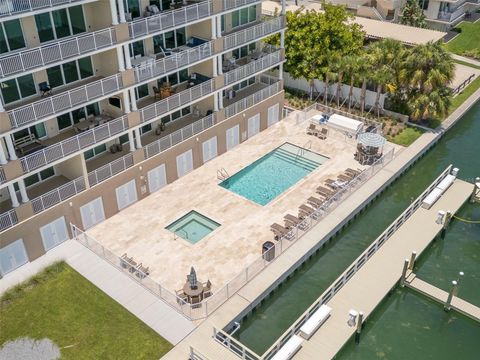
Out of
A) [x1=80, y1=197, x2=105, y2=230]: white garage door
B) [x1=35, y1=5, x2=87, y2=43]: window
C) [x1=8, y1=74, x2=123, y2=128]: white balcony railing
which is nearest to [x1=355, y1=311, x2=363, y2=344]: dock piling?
[x1=80, y1=197, x2=105, y2=230]: white garage door

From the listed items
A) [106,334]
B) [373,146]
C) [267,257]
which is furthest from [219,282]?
[373,146]

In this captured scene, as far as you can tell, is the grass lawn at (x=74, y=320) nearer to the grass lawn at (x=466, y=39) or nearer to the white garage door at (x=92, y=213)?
the white garage door at (x=92, y=213)

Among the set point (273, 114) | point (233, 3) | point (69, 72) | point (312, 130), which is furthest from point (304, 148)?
point (69, 72)

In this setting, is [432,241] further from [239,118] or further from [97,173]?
[97,173]

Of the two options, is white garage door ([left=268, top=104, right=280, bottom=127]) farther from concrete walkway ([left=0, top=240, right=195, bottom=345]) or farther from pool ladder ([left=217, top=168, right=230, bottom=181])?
concrete walkway ([left=0, top=240, right=195, bottom=345])

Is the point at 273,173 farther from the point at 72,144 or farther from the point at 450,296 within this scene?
the point at 450,296

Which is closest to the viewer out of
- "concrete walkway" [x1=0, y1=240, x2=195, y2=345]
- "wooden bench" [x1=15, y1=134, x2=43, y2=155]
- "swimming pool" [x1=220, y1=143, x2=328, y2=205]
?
"concrete walkway" [x1=0, y1=240, x2=195, y2=345]

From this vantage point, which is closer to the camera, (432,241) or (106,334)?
(106,334)
